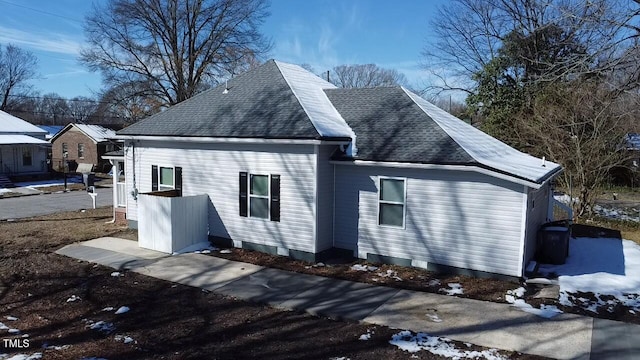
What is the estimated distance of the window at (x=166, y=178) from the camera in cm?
1347

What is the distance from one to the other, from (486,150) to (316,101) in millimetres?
4772

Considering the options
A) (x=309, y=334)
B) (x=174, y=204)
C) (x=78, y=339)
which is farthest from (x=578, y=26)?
(x=78, y=339)

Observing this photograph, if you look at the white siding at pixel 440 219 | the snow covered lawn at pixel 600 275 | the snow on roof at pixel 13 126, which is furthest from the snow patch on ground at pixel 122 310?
the snow on roof at pixel 13 126

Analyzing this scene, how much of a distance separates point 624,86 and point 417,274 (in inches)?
313

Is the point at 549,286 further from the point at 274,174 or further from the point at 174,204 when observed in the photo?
the point at 174,204

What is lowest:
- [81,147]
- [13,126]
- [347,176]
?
[347,176]

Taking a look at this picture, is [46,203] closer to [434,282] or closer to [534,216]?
[434,282]

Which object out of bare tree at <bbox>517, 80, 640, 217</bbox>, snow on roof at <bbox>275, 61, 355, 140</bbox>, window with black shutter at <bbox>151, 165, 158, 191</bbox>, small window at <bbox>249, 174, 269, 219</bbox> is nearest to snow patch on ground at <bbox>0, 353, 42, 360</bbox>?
small window at <bbox>249, 174, 269, 219</bbox>

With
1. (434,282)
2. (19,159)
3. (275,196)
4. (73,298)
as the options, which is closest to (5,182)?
(19,159)

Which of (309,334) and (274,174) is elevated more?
(274,174)

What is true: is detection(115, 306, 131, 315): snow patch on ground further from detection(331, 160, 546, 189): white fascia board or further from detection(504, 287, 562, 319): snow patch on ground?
detection(504, 287, 562, 319): snow patch on ground

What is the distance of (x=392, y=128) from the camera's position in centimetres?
1182

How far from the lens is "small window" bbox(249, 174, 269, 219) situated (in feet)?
39.0

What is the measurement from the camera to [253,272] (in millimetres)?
10445
